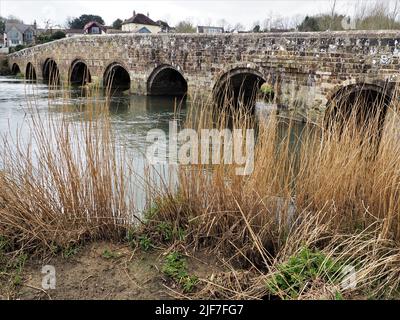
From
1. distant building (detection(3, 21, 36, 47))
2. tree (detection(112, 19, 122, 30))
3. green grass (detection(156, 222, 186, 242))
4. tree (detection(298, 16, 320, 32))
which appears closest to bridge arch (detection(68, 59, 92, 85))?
tree (detection(298, 16, 320, 32))

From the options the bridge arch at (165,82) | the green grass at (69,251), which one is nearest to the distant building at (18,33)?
the bridge arch at (165,82)

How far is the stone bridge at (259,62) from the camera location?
27.7ft

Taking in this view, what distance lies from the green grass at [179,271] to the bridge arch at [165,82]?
13456 mm

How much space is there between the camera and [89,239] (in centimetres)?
291

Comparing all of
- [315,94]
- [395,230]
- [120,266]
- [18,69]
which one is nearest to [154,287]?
Result: [120,266]

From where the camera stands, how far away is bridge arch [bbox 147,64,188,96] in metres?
15.9

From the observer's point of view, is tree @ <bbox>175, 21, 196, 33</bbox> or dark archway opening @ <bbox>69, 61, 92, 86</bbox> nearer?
dark archway opening @ <bbox>69, 61, 92, 86</bbox>

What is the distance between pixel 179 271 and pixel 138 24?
43.1 metres

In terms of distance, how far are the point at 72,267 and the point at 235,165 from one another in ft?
4.41

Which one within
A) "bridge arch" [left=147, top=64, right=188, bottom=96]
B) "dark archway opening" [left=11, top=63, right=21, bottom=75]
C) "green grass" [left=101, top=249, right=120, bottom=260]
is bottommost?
"green grass" [left=101, top=249, right=120, bottom=260]

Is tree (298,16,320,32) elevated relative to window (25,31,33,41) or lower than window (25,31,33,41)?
lower

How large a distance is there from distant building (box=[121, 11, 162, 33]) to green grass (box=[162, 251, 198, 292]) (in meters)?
41.4

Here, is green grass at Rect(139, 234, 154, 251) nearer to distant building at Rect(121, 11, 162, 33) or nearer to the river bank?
the river bank

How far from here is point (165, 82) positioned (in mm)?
16828
